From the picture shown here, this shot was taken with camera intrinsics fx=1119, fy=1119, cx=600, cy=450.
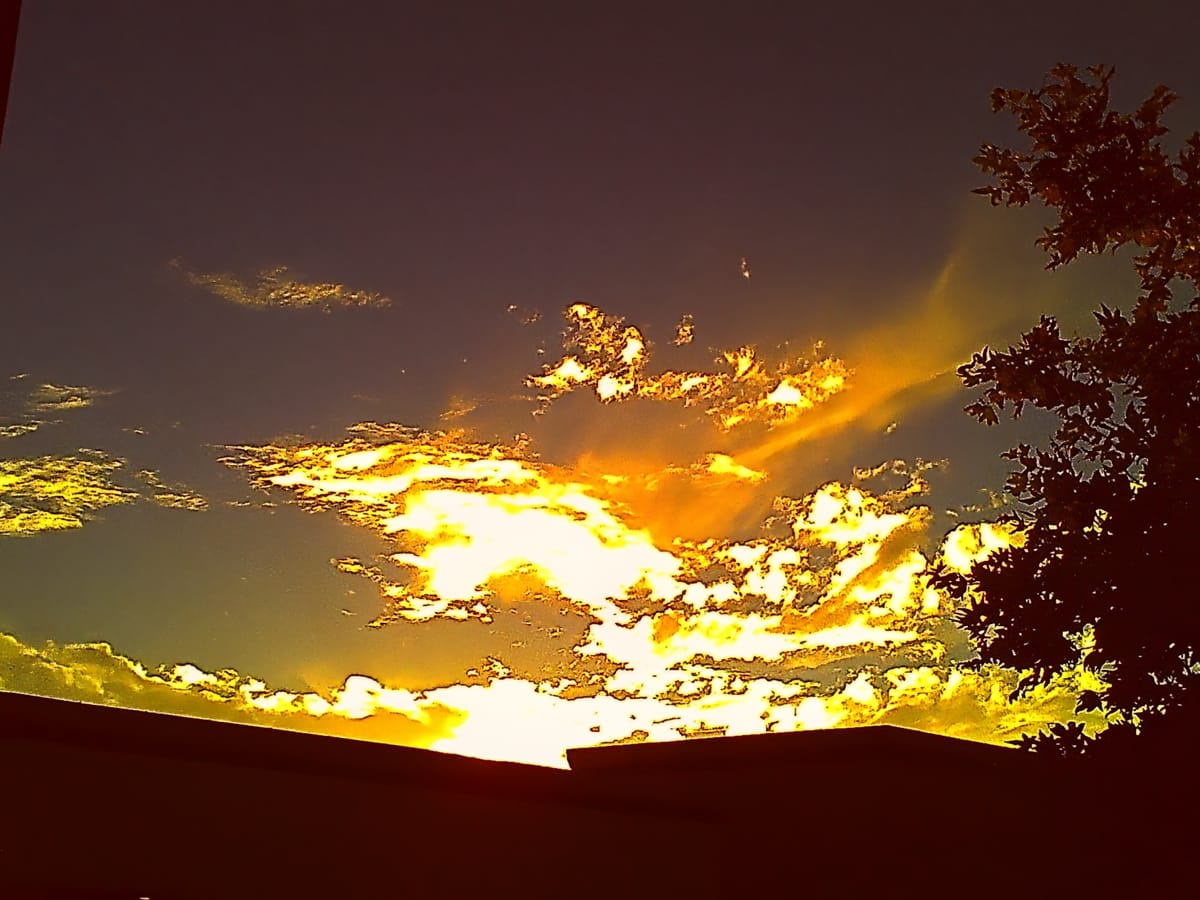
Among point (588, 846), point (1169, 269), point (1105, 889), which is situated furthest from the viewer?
point (1169, 269)

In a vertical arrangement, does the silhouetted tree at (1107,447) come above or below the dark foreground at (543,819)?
above

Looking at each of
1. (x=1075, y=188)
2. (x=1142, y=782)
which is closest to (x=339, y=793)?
(x=1142, y=782)

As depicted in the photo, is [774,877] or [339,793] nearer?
[339,793]

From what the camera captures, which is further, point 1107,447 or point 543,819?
point 1107,447

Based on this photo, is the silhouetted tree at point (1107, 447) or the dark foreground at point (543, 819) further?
the silhouetted tree at point (1107, 447)

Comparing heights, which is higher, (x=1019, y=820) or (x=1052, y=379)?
(x=1052, y=379)

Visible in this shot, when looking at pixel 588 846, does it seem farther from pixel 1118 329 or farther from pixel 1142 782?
pixel 1118 329

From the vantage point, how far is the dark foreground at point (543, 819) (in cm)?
943

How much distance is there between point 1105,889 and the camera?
48.1 ft

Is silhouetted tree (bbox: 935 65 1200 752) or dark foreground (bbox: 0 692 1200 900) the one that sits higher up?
silhouetted tree (bbox: 935 65 1200 752)

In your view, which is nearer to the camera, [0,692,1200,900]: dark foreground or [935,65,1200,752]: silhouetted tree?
[0,692,1200,900]: dark foreground

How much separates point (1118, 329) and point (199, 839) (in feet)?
59.7

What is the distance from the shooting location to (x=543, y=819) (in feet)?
37.5

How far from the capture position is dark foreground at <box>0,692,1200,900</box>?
→ 9430 mm
